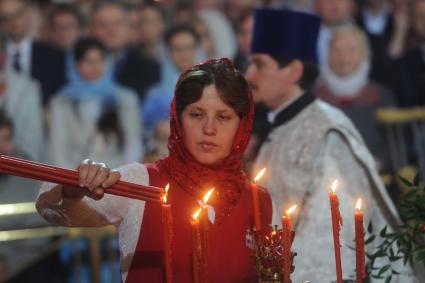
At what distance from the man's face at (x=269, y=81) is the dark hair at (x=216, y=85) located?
1.75 metres

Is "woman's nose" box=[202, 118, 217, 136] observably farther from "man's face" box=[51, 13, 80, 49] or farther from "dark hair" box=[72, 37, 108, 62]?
"man's face" box=[51, 13, 80, 49]

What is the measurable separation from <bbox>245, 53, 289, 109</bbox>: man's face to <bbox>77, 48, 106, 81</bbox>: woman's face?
144 inches

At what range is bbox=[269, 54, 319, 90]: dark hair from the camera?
5.85 meters

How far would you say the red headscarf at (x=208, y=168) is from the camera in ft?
13.2

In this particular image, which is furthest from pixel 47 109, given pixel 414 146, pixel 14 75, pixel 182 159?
pixel 182 159

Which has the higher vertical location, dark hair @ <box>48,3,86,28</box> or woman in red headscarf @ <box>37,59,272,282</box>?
dark hair @ <box>48,3,86,28</box>

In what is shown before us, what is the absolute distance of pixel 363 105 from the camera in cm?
959

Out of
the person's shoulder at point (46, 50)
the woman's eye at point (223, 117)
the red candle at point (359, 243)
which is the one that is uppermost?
the person's shoulder at point (46, 50)

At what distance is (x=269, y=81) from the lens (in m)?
5.77

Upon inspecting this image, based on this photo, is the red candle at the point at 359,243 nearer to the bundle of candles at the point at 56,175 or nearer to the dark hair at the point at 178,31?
the bundle of candles at the point at 56,175

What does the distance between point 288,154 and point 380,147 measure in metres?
4.10

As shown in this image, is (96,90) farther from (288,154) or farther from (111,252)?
(288,154)

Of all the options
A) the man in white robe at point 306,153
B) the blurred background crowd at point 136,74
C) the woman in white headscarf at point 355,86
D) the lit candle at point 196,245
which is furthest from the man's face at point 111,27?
the lit candle at point 196,245

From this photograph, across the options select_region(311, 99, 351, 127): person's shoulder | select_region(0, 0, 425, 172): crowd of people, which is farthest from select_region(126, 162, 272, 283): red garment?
select_region(0, 0, 425, 172): crowd of people
